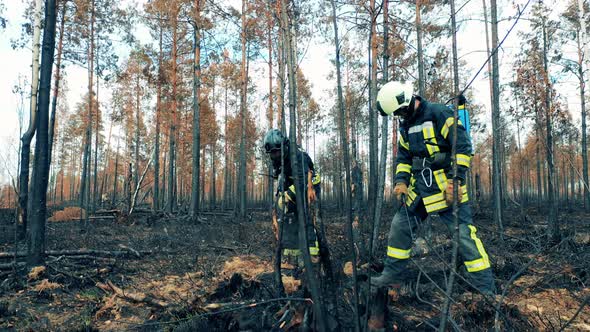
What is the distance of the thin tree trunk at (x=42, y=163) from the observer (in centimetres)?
452

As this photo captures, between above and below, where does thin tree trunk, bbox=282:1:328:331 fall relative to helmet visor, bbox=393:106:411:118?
below

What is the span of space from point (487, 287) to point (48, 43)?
20.1 feet

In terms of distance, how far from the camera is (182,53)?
15.9m

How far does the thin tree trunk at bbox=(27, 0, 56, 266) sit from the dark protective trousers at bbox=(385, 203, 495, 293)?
14.7ft

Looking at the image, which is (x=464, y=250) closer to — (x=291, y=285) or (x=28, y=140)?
(x=291, y=285)

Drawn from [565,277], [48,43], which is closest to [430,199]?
[565,277]

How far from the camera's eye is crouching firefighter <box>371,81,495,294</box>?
9.71 ft

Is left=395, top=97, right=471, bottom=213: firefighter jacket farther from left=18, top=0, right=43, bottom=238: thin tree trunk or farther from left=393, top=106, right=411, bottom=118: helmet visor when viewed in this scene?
left=18, top=0, right=43, bottom=238: thin tree trunk

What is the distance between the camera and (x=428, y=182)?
3.19 meters

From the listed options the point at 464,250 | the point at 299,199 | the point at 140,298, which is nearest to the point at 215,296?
the point at 140,298

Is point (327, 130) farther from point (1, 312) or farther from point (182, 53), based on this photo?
point (1, 312)

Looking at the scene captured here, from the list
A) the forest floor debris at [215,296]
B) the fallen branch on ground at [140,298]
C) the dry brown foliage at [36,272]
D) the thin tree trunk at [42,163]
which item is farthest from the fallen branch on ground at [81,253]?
the fallen branch on ground at [140,298]

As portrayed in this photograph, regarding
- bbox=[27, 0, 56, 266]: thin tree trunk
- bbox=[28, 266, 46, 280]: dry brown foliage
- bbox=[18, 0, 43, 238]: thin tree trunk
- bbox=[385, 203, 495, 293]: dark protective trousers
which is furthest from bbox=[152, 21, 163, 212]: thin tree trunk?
bbox=[385, 203, 495, 293]: dark protective trousers

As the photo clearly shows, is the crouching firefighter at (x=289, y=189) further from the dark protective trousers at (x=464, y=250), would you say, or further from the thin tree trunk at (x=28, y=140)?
the thin tree trunk at (x=28, y=140)
